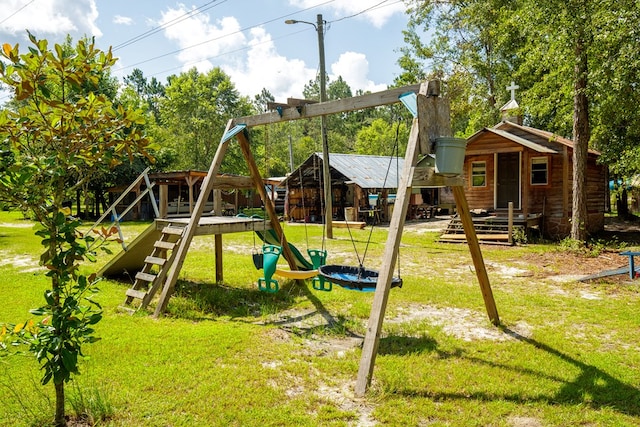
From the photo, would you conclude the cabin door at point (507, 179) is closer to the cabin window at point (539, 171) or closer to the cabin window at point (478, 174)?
the cabin window at point (478, 174)

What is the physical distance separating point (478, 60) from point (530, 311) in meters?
20.0

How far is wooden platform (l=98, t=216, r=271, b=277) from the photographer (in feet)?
22.9

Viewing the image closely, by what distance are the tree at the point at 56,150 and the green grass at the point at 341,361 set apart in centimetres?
46

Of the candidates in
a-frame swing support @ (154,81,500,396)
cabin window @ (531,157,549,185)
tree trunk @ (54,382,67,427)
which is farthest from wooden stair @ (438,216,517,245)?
tree trunk @ (54,382,67,427)

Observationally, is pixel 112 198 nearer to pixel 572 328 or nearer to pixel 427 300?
pixel 427 300

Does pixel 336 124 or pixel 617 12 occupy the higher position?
pixel 336 124

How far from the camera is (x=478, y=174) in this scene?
17.0 m

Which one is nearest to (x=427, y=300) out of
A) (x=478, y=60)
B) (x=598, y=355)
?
(x=598, y=355)

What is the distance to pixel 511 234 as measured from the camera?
46.1 feet

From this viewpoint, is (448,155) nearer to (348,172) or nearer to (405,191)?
(405,191)

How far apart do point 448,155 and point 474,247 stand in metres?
1.47

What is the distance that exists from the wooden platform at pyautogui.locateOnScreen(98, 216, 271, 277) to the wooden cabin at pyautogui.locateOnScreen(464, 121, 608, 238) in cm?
1033

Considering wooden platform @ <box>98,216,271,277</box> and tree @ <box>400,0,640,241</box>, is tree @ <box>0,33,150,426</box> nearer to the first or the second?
wooden platform @ <box>98,216,271,277</box>

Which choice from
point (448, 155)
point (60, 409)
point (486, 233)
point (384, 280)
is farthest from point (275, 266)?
point (486, 233)
